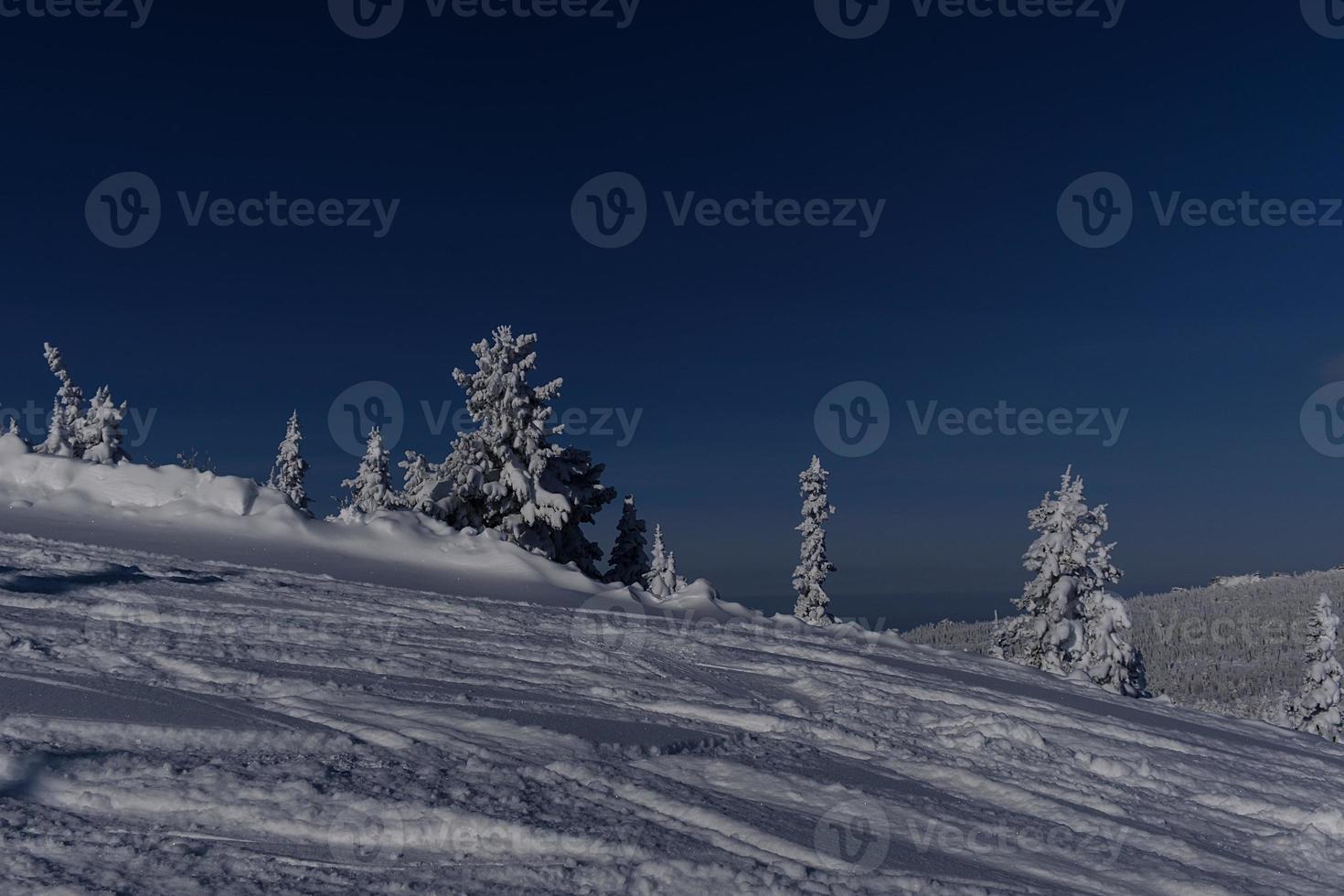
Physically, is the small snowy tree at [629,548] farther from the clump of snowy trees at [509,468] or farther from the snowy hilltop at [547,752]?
the snowy hilltop at [547,752]

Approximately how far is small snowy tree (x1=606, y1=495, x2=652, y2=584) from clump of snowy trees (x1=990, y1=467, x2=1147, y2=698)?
1578cm

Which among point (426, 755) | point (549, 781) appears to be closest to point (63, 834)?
point (426, 755)

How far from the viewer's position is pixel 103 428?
36750mm

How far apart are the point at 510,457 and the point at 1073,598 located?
2297 cm

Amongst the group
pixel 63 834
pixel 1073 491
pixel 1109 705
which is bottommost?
pixel 63 834

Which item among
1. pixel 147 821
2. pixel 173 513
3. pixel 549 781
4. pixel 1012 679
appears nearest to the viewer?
pixel 147 821

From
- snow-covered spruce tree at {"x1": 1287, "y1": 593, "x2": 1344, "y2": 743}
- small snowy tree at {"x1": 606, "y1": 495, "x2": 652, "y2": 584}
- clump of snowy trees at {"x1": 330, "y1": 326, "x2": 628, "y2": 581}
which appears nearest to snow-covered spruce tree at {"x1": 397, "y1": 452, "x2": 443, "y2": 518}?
clump of snowy trees at {"x1": 330, "y1": 326, "x2": 628, "y2": 581}

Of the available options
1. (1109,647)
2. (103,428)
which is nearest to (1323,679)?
(1109,647)

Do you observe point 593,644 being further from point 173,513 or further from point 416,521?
point 173,513

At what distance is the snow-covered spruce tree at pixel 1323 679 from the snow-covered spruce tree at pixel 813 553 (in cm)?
2135

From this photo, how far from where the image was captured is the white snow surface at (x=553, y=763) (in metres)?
3.06

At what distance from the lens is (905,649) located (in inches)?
410

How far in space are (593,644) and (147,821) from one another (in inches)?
192

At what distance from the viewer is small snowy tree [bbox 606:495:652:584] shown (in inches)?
1196
